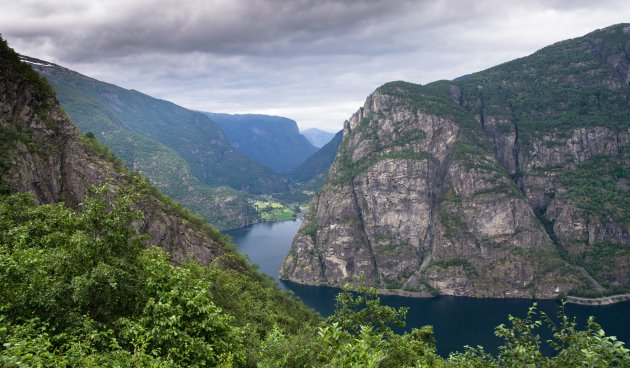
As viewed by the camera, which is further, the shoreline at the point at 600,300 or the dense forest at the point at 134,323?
the shoreline at the point at 600,300

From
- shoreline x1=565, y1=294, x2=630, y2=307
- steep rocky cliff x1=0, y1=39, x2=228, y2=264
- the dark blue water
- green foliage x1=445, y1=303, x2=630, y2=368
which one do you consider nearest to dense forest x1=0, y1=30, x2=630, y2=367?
green foliage x1=445, y1=303, x2=630, y2=368

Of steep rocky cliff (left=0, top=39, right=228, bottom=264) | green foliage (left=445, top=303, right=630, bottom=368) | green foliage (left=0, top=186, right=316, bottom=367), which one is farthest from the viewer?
steep rocky cliff (left=0, top=39, right=228, bottom=264)

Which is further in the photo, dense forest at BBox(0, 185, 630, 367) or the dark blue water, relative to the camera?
the dark blue water

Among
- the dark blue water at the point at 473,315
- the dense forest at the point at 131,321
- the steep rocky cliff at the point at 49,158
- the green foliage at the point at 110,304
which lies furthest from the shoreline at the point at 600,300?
the green foliage at the point at 110,304

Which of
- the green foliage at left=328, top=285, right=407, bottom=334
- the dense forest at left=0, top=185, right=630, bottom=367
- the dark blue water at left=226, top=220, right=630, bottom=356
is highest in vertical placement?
the dense forest at left=0, top=185, right=630, bottom=367

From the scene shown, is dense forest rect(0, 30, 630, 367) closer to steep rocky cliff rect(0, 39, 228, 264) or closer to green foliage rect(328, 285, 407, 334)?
green foliage rect(328, 285, 407, 334)

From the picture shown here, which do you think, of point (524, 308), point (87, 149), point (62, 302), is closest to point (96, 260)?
point (62, 302)

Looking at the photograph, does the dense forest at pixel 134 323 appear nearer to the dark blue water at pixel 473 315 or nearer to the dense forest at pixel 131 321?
the dense forest at pixel 131 321

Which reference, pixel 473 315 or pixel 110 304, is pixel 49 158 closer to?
pixel 110 304

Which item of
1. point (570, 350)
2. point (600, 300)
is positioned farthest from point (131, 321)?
point (600, 300)
